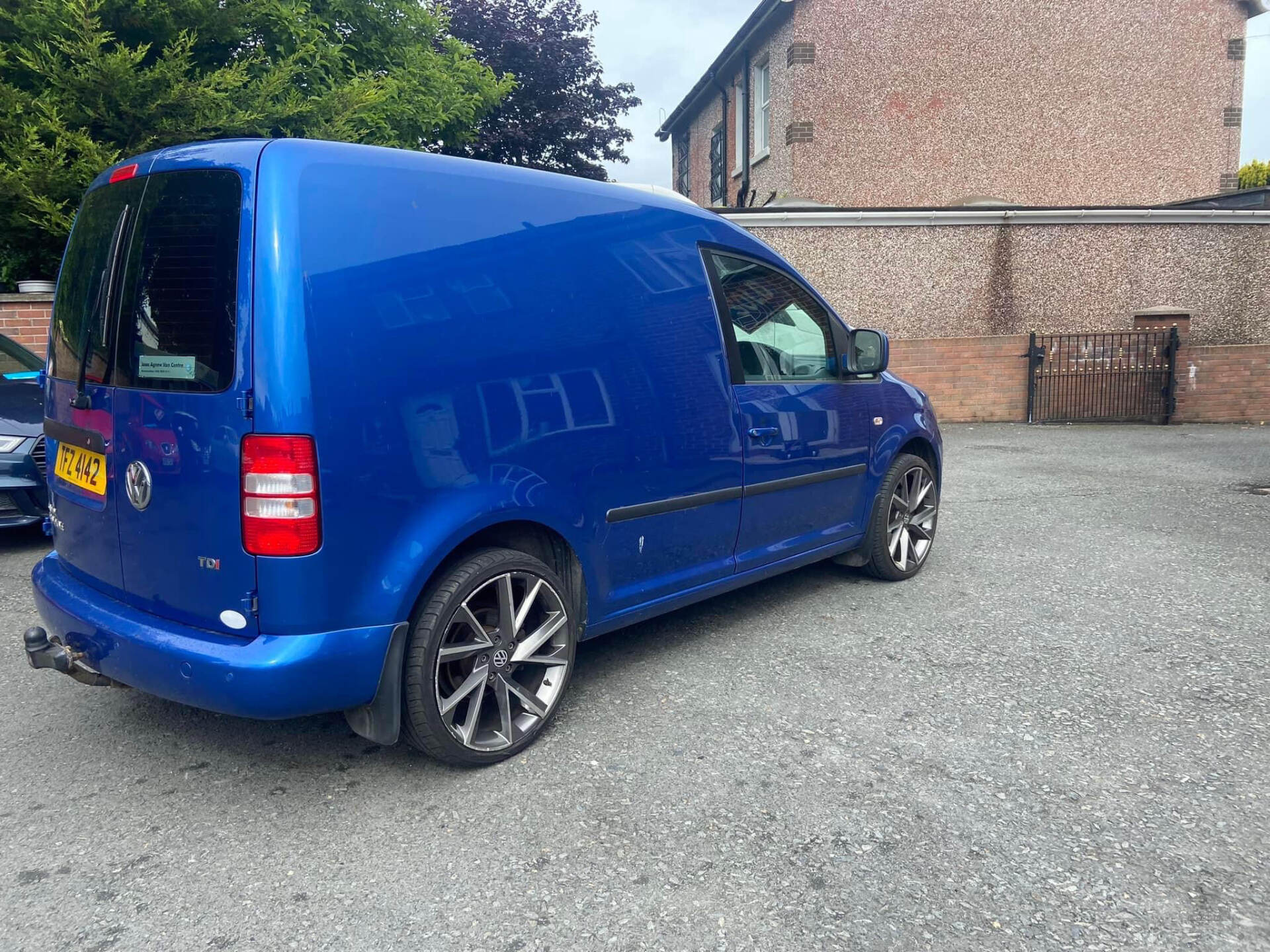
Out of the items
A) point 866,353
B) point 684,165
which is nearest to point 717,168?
point 684,165

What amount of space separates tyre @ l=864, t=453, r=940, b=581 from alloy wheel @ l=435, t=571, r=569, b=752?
235cm

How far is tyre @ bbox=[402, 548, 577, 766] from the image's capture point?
9.64 feet

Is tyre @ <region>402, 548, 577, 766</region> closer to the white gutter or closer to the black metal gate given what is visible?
the white gutter

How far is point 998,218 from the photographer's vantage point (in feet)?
45.4

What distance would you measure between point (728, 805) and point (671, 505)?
1245 millimetres

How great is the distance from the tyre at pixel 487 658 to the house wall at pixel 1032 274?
1107 cm

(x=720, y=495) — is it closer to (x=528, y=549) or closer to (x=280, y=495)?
(x=528, y=549)

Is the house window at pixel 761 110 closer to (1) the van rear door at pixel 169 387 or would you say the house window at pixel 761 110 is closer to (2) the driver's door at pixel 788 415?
(2) the driver's door at pixel 788 415

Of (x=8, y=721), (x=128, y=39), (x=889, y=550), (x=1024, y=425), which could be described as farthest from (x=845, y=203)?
(x=8, y=721)

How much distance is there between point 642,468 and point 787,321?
51.7 inches

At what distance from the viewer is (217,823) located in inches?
111

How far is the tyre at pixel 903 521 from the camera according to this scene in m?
5.14

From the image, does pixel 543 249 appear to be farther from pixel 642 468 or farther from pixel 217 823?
pixel 217 823

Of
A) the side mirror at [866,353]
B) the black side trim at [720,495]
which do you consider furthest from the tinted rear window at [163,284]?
the side mirror at [866,353]
